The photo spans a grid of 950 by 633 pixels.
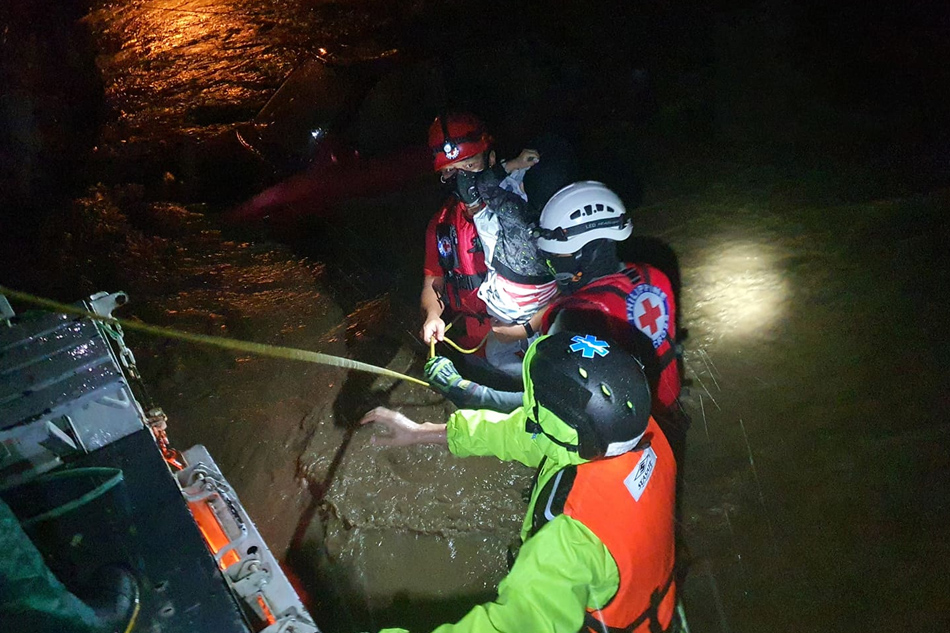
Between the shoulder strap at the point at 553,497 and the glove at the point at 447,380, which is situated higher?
the shoulder strap at the point at 553,497

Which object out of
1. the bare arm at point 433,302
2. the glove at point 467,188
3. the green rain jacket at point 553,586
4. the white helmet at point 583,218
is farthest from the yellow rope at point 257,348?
the green rain jacket at point 553,586

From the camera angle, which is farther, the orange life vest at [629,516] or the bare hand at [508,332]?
the bare hand at [508,332]

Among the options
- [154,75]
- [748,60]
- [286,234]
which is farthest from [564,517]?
[154,75]

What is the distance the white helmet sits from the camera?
10.4 feet

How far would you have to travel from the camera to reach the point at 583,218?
3.19 meters

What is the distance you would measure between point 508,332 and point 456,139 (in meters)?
1.45

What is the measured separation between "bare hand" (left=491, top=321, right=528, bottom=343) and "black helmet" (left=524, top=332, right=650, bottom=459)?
195cm

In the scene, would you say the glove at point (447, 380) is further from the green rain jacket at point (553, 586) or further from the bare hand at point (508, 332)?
the green rain jacket at point (553, 586)

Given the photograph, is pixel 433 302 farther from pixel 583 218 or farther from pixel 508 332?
pixel 583 218

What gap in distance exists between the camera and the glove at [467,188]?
3863 mm

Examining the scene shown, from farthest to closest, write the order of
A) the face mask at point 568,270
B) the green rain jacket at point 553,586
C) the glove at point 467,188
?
the glove at point 467,188, the face mask at point 568,270, the green rain jacket at point 553,586

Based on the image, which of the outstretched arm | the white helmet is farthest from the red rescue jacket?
the white helmet

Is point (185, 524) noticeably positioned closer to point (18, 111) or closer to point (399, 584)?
point (399, 584)

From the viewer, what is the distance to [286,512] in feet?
12.8
